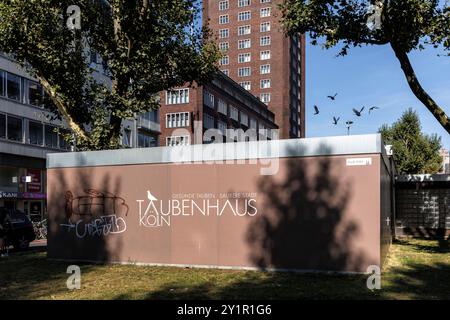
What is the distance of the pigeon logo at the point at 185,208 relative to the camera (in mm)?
11488

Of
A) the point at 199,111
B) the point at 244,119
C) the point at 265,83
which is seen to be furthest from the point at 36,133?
the point at 265,83

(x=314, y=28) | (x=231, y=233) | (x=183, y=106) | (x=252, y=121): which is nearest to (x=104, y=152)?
(x=231, y=233)

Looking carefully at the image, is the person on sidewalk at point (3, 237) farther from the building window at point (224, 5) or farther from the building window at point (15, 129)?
the building window at point (224, 5)

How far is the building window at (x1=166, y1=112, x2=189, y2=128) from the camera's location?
72.1 metres

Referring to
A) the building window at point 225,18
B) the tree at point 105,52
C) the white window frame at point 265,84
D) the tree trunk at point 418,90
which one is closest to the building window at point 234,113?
the white window frame at point 265,84

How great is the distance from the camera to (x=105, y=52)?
720 inches

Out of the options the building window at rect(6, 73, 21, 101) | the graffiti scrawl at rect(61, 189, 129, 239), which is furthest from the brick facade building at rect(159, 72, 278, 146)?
the graffiti scrawl at rect(61, 189, 129, 239)

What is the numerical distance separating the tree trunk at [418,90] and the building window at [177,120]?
194 feet

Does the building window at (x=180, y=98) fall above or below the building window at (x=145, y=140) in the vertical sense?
above

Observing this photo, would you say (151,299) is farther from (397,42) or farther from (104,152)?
(397,42)

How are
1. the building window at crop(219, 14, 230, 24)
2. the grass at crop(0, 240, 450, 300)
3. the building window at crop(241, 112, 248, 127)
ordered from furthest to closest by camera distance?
the building window at crop(219, 14, 230, 24), the building window at crop(241, 112, 248, 127), the grass at crop(0, 240, 450, 300)

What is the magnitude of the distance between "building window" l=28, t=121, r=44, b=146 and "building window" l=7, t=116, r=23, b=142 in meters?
1.07

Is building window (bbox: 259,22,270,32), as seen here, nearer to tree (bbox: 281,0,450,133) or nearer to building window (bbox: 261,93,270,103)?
building window (bbox: 261,93,270,103)

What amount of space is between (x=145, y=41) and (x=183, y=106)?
5506cm
